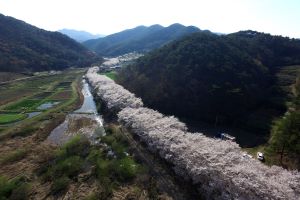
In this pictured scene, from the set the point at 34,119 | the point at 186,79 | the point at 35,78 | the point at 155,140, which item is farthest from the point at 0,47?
the point at 155,140

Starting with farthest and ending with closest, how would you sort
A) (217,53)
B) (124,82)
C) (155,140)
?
1. (124,82)
2. (217,53)
3. (155,140)

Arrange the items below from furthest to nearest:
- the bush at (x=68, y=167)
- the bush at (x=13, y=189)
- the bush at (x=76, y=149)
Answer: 1. the bush at (x=76, y=149)
2. the bush at (x=68, y=167)
3. the bush at (x=13, y=189)

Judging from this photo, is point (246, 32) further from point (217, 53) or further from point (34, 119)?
point (34, 119)

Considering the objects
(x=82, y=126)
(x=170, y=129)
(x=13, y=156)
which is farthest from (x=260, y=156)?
(x=13, y=156)

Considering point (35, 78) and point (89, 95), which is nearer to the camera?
point (89, 95)

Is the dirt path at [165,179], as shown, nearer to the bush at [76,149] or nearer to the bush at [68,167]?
the bush at [76,149]

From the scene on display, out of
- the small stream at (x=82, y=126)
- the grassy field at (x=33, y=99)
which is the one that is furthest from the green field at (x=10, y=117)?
the small stream at (x=82, y=126)

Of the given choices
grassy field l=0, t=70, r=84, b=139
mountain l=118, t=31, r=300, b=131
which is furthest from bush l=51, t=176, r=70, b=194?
mountain l=118, t=31, r=300, b=131
